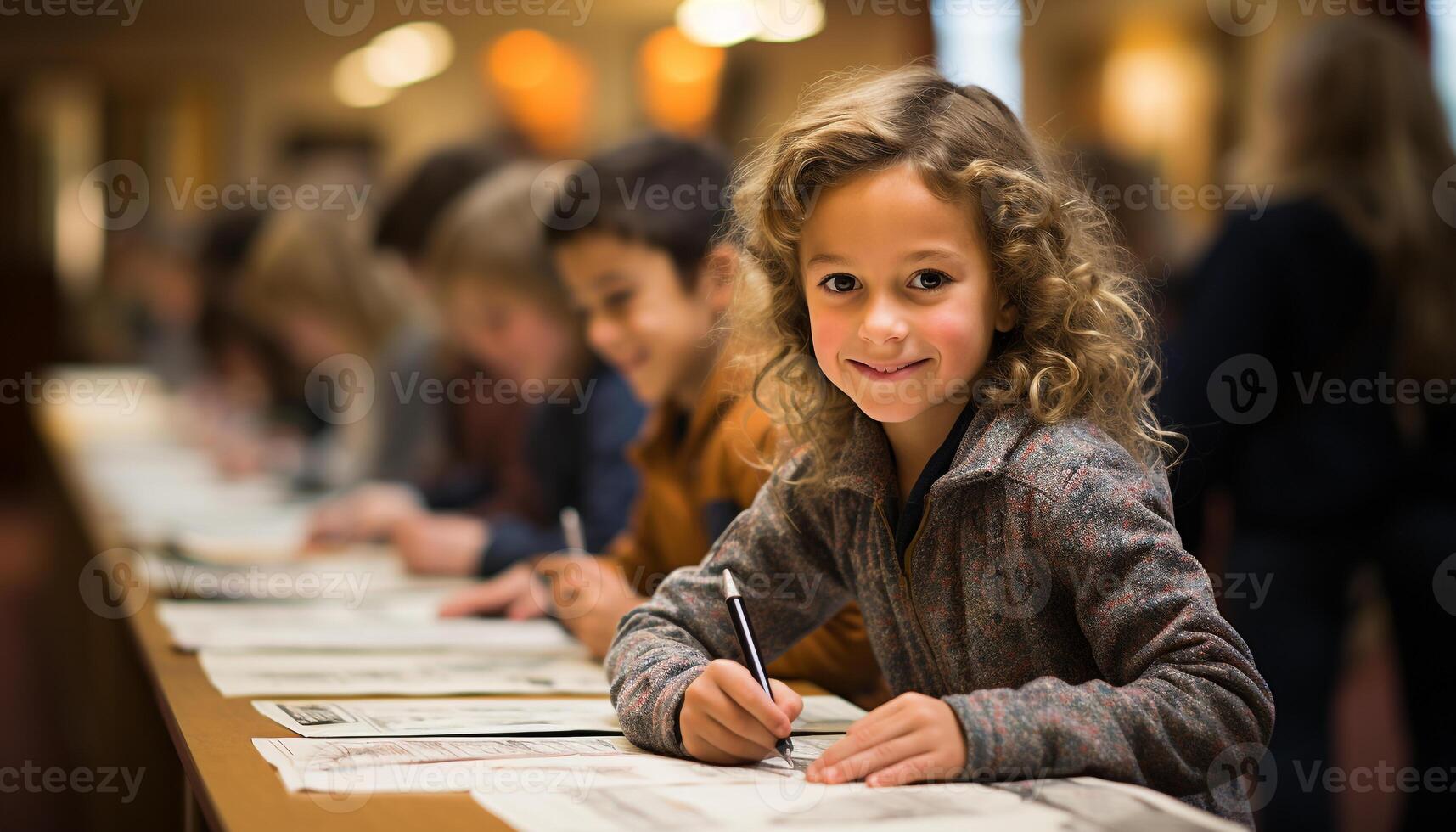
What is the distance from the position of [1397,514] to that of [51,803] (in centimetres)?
271

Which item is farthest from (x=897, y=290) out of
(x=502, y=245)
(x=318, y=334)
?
(x=318, y=334)

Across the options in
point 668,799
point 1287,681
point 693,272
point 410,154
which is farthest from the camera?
point 410,154

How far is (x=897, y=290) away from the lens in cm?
104

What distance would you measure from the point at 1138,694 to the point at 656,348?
0.98 meters

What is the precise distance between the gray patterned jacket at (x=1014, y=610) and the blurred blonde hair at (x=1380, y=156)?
47.0 inches

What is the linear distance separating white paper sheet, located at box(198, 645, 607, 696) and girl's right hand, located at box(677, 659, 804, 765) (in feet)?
1.14

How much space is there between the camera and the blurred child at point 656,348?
5.34 ft

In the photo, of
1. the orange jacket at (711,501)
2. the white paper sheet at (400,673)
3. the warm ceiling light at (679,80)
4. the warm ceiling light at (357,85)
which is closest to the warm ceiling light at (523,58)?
the warm ceiling light at (679,80)

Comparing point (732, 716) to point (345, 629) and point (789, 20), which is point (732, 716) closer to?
point (345, 629)

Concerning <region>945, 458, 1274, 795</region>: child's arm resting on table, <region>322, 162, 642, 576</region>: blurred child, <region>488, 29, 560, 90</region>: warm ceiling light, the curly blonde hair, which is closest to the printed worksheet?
<region>322, 162, 642, 576</region>: blurred child

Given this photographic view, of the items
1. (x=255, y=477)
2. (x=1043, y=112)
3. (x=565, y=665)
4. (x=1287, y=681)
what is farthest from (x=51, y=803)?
(x=1043, y=112)

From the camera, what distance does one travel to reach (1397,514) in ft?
6.82

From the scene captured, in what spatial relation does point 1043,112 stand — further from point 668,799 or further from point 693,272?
point 668,799

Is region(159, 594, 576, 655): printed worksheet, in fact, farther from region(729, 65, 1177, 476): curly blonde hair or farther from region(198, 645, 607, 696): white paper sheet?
region(729, 65, 1177, 476): curly blonde hair
